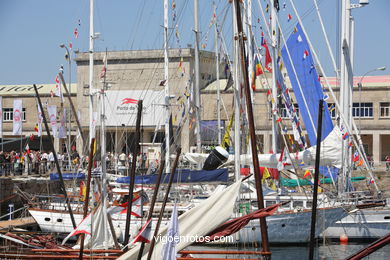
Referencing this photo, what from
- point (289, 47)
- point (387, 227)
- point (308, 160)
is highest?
point (289, 47)

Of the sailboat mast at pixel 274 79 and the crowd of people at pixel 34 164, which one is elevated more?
the sailboat mast at pixel 274 79

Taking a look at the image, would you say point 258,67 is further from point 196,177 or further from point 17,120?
Result: point 17,120

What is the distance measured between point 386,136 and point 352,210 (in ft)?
125

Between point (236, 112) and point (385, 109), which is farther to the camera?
point (385, 109)

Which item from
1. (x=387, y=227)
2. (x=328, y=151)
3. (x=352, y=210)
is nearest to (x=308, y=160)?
(x=328, y=151)

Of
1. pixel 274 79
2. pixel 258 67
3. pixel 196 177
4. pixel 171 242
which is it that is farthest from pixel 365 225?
pixel 171 242

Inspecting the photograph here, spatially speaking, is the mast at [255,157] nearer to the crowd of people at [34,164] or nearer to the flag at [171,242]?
the flag at [171,242]

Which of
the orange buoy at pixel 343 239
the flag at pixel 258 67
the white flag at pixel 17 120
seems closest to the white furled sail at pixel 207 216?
the flag at pixel 258 67

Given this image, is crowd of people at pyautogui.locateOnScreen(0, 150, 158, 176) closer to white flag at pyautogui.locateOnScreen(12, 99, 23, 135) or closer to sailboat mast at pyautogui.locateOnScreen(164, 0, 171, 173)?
white flag at pyautogui.locateOnScreen(12, 99, 23, 135)

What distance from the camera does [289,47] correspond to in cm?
3500

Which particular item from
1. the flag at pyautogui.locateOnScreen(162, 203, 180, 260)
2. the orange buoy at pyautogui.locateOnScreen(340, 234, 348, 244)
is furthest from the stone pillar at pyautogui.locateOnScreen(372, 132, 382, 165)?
the flag at pyautogui.locateOnScreen(162, 203, 180, 260)

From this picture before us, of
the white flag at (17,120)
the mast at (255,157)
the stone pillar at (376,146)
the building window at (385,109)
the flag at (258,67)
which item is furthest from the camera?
the building window at (385,109)

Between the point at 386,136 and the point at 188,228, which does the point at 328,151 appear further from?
the point at 386,136

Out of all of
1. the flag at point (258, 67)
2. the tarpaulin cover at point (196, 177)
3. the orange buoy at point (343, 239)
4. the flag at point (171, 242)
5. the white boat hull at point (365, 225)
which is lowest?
the orange buoy at point (343, 239)
